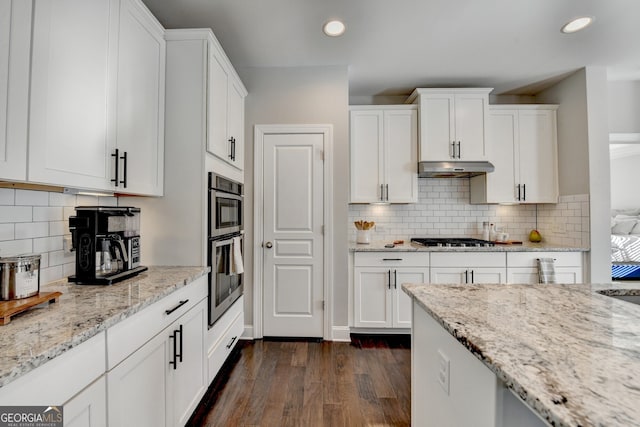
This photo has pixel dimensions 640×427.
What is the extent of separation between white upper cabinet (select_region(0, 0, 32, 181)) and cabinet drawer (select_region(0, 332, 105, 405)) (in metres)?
0.65

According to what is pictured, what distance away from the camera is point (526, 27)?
94.4 inches

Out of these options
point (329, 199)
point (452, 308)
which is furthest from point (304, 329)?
point (452, 308)

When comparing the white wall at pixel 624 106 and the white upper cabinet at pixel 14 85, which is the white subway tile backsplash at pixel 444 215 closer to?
the white wall at pixel 624 106

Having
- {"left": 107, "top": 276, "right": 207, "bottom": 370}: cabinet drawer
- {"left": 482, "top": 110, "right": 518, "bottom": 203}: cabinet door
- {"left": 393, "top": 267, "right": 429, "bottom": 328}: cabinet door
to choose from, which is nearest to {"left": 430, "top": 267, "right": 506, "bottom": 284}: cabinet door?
{"left": 393, "top": 267, "right": 429, "bottom": 328}: cabinet door

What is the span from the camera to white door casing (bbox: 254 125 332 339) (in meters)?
2.98

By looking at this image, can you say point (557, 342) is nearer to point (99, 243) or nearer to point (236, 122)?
point (99, 243)

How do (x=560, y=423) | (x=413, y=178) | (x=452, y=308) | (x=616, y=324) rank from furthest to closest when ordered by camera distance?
(x=413, y=178)
(x=452, y=308)
(x=616, y=324)
(x=560, y=423)

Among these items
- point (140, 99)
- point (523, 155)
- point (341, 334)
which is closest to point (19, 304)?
point (140, 99)

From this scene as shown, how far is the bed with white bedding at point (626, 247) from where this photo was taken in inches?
154

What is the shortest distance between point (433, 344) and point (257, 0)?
7.67 ft

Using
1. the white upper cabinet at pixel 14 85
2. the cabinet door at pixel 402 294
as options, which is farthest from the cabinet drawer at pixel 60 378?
the cabinet door at pixel 402 294

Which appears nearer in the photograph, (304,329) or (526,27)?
(526,27)

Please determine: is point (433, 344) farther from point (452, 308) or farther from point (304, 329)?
point (304, 329)

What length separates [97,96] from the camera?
1.45 metres
